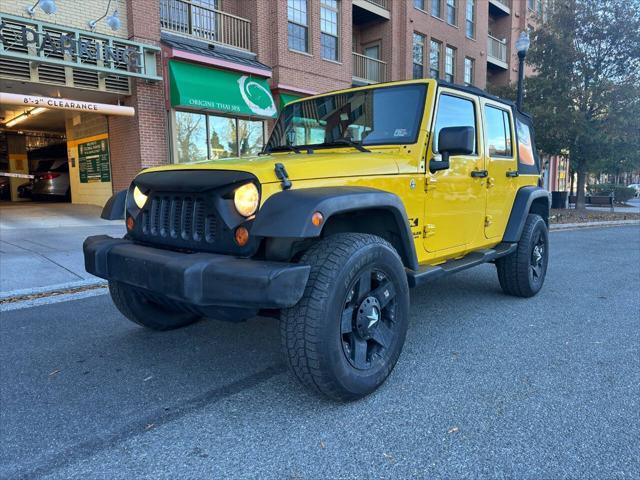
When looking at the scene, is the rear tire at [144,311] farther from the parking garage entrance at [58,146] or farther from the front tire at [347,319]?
the parking garage entrance at [58,146]

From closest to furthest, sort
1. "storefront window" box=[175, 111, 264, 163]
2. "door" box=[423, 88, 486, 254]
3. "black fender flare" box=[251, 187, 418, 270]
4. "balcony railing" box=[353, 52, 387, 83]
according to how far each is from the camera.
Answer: "black fender flare" box=[251, 187, 418, 270] < "door" box=[423, 88, 486, 254] < "storefront window" box=[175, 111, 264, 163] < "balcony railing" box=[353, 52, 387, 83]

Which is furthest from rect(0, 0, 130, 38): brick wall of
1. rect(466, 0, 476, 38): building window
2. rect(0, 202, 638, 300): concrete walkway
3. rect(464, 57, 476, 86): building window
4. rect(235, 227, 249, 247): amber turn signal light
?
rect(466, 0, 476, 38): building window

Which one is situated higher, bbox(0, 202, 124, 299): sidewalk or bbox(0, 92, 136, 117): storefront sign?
bbox(0, 92, 136, 117): storefront sign

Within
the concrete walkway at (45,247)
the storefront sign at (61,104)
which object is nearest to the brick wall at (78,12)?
the storefront sign at (61,104)

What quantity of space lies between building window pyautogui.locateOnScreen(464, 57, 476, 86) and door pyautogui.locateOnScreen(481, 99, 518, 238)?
62.3 ft

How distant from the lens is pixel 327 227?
115 inches

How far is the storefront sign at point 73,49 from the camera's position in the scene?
8953mm

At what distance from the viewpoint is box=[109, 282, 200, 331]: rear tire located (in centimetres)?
352

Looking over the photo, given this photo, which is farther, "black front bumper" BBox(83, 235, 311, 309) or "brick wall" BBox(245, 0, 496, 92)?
"brick wall" BBox(245, 0, 496, 92)

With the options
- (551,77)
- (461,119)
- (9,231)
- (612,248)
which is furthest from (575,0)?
(9,231)

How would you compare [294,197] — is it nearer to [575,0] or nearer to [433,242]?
[433,242]

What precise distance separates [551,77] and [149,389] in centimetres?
1891

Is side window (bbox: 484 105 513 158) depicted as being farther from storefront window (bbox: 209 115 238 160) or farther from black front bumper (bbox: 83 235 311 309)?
storefront window (bbox: 209 115 238 160)

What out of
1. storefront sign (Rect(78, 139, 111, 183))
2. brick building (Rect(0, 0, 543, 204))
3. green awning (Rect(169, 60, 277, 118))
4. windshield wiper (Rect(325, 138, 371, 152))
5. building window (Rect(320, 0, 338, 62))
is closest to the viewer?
windshield wiper (Rect(325, 138, 371, 152))
